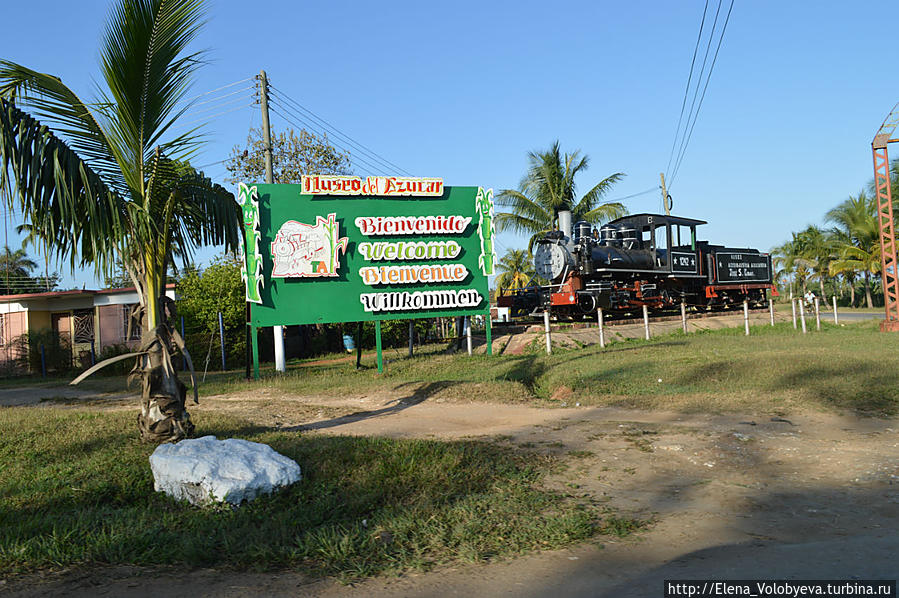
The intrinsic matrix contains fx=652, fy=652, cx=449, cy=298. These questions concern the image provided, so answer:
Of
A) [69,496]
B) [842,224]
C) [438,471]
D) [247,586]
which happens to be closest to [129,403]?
[69,496]

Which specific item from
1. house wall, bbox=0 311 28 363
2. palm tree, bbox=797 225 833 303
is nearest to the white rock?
house wall, bbox=0 311 28 363

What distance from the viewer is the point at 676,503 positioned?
506cm

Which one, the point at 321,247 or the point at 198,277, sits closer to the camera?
the point at 321,247

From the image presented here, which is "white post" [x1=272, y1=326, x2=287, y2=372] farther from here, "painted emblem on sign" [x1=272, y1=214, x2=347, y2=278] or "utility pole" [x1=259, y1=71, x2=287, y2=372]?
"painted emblem on sign" [x1=272, y1=214, x2=347, y2=278]

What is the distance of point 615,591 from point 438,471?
250 cm

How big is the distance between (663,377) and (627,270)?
10.4 m

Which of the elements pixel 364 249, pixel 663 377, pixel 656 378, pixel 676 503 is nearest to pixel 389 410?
pixel 656 378

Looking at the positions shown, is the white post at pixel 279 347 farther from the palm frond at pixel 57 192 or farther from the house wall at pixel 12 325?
the house wall at pixel 12 325

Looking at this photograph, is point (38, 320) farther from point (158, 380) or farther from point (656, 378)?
point (656, 378)

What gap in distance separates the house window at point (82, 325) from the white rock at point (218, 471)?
20831mm

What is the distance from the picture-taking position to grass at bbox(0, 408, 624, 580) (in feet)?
13.5

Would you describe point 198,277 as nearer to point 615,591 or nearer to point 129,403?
point 129,403

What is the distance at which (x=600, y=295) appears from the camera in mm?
20375

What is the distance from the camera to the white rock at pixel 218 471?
5.11 m
